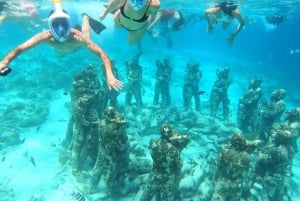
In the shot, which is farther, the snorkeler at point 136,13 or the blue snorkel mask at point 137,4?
the snorkeler at point 136,13

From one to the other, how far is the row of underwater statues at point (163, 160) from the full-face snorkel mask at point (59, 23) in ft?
9.09

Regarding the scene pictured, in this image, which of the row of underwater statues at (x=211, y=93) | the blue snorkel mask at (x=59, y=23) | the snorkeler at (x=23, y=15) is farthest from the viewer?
the snorkeler at (x=23, y=15)

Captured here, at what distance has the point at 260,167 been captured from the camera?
9.26 m

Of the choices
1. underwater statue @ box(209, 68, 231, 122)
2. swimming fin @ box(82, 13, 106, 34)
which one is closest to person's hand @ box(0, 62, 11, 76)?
swimming fin @ box(82, 13, 106, 34)

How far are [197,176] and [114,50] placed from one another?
28785 mm

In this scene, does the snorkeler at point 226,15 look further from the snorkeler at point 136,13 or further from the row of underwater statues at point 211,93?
the row of underwater statues at point 211,93

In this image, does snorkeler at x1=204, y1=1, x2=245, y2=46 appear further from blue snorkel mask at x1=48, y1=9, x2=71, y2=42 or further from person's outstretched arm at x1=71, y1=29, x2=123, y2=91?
blue snorkel mask at x1=48, y1=9, x2=71, y2=42

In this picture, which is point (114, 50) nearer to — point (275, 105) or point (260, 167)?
point (275, 105)

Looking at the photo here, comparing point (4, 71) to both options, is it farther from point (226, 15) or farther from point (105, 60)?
point (226, 15)

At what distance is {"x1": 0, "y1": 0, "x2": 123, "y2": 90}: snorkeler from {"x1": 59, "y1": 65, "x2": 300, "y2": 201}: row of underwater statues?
5.93ft

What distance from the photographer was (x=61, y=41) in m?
6.26

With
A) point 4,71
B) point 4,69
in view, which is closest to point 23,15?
point 4,69

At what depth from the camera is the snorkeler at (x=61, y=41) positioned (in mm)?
5736

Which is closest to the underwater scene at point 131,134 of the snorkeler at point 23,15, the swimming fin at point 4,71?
the swimming fin at point 4,71
